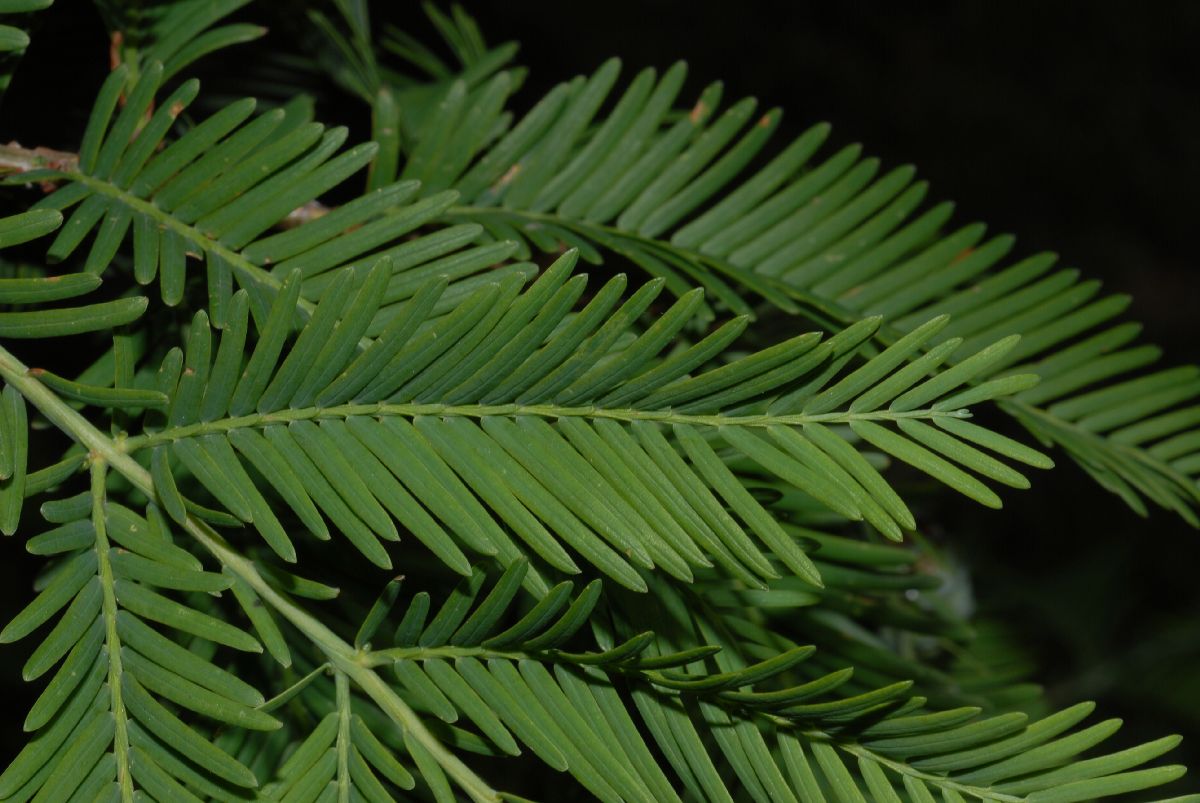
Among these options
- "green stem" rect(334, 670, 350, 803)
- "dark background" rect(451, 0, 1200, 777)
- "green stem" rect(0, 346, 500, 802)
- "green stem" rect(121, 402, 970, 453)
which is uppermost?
"dark background" rect(451, 0, 1200, 777)

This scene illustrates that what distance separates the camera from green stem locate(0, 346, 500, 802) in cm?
39

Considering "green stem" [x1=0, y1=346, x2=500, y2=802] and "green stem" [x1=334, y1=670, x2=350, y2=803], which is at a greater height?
"green stem" [x1=0, y1=346, x2=500, y2=802]

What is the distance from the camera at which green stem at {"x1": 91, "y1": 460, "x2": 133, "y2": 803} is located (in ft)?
1.21

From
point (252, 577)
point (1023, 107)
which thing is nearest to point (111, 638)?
point (252, 577)

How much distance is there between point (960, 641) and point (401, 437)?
0.45 metres

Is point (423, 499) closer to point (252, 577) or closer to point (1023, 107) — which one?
point (252, 577)

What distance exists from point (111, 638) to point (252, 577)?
1.9 inches

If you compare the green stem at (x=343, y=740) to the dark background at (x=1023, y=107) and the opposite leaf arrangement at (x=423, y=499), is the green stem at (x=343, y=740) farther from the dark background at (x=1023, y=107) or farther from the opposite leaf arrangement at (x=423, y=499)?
the dark background at (x=1023, y=107)

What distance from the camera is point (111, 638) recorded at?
378 mm

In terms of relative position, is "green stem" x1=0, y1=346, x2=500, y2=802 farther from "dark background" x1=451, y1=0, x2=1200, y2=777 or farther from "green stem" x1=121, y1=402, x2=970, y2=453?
"dark background" x1=451, y1=0, x2=1200, y2=777

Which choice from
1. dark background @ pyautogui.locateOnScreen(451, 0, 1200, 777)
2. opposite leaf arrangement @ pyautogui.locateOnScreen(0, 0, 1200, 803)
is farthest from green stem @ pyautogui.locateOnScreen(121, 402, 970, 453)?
dark background @ pyautogui.locateOnScreen(451, 0, 1200, 777)

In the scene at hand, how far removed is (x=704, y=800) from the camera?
0.41 m

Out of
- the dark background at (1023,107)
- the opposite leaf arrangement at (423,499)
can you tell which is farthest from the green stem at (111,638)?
the dark background at (1023,107)

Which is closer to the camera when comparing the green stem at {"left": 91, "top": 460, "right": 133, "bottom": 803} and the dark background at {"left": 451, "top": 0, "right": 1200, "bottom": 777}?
the green stem at {"left": 91, "top": 460, "right": 133, "bottom": 803}
